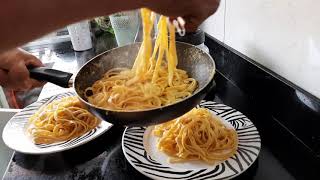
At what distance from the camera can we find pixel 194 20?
1.87ft

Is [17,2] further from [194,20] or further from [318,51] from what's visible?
[318,51]

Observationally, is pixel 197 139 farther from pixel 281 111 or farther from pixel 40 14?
pixel 40 14

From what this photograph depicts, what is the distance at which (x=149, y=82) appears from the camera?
899 mm

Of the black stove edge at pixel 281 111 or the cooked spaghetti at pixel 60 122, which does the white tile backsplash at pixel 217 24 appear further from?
the cooked spaghetti at pixel 60 122

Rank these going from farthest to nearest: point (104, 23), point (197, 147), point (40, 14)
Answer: point (104, 23)
point (197, 147)
point (40, 14)


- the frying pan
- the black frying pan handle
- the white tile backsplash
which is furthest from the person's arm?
the white tile backsplash

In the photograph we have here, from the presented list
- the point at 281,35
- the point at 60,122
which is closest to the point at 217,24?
the point at 281,35

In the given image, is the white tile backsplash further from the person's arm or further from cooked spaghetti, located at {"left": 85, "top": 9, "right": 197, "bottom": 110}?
the person's arm

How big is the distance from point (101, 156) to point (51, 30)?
47 cm

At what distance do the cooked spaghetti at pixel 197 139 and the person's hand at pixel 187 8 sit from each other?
0.31 m

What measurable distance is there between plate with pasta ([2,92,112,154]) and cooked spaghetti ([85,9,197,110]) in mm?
93

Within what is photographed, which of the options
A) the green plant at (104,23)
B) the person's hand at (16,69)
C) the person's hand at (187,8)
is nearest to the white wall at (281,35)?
the person's hand at (187,8)

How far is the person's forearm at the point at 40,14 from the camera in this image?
406 mm

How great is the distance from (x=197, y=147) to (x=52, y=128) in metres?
0.43
